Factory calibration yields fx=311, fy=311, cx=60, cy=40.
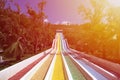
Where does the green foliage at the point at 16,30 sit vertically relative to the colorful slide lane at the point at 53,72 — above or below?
above

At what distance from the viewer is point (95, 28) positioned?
33094 millimetres

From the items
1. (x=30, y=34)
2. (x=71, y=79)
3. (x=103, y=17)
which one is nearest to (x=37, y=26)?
(x=30, y=34)

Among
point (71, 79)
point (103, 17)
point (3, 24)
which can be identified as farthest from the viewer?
point (103, 17)

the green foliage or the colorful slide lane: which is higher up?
the green foliage

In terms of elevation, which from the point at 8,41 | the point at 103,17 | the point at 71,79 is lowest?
the point at 71,79

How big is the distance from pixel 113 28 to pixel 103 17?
2570 millimetres

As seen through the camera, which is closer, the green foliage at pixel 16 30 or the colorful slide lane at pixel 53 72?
the colorful slide lane at pixel 53 72

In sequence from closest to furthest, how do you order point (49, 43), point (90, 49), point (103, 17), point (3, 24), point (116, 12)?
1. point (3, 24)
2. point (116, 12)
3. point (103, 17)
4. point (90, 49)
5. point (49, 43)

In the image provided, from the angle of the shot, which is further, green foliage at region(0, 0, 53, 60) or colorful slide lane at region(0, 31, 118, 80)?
green foliage at region(0, 0, 53, 60)

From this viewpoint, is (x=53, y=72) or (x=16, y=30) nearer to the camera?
(x=53, y=72)

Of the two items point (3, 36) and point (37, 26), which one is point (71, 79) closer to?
point (3, 36)

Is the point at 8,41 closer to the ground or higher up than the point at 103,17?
closer to the ground

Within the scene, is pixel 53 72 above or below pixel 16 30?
below

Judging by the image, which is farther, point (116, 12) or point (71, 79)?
point (116, 12)
